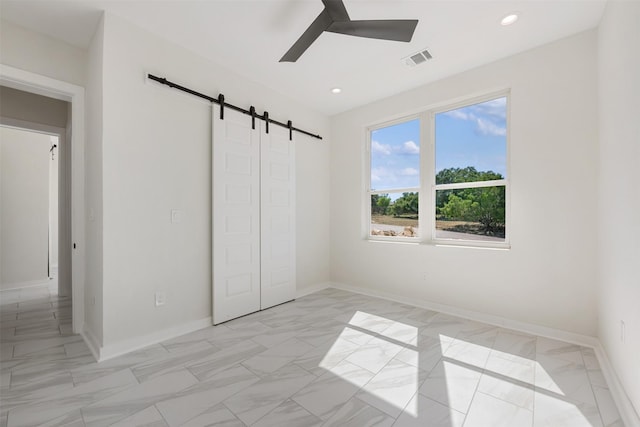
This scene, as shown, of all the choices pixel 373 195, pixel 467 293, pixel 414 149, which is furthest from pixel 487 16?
pixel 467 293

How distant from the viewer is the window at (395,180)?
3701mm

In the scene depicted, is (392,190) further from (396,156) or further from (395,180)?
(396,156)

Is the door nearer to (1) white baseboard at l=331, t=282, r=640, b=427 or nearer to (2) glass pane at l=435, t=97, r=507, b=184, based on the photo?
(1) white baseboard at l=331, t=282, r=640, b=427

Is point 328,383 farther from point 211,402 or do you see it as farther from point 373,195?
point 373,195

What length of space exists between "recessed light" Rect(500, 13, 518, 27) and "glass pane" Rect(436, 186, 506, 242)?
5.11 ft

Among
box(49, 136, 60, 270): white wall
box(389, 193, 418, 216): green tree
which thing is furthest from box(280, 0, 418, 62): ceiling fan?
box(49, 136, 60, 270): white wall

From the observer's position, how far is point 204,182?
2.88m

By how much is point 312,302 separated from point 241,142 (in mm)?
2272

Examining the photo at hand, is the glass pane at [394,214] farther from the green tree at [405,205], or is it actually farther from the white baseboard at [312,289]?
the white baseboard at [312,289]

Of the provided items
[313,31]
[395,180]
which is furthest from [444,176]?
[313,31]

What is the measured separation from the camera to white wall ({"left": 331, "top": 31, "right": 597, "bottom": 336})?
2439 millimetres

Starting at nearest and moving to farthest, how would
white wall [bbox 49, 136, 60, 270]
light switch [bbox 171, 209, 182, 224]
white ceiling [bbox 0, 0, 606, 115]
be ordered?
1. white ceiling [bbox 0, 0, 606, 115]
2. light switch [bbox 171, 209, 182, 224]
3. white wall [bbox 49, 136, 60, 270]

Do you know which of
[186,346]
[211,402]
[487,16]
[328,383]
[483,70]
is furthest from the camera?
[483,70]

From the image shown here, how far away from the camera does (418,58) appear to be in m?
2.85
